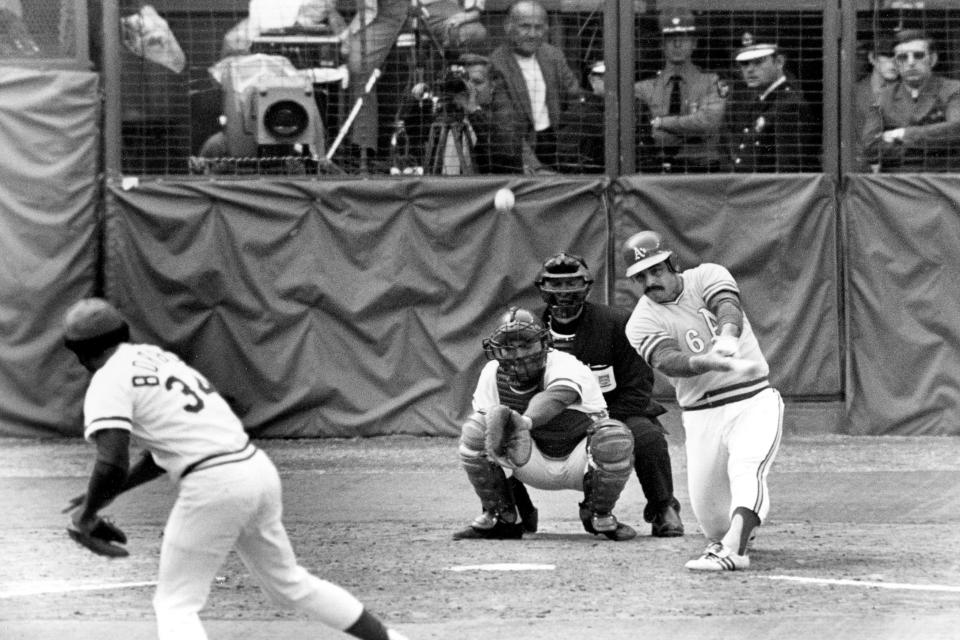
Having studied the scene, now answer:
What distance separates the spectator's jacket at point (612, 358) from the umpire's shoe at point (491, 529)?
848 millimetres

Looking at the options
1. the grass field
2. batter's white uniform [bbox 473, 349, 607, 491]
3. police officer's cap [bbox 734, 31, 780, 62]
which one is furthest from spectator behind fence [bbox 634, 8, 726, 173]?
batter's white uniform [bbox 473, 349, 607, 491]

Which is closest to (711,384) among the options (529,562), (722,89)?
(529,562)

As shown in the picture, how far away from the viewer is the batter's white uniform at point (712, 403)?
8156mm

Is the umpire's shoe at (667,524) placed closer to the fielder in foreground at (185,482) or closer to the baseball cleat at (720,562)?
the baseball cleat at (720,562)

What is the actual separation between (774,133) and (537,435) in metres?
5.54

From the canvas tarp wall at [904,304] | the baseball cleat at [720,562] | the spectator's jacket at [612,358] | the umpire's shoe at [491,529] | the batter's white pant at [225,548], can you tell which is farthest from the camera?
the canvas tarp wall at [904,304]

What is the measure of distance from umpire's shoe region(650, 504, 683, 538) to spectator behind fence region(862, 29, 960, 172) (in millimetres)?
5465

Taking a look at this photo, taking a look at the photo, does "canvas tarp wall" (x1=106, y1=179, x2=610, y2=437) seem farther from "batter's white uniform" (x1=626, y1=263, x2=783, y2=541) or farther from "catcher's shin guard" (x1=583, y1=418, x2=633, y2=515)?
"batter's white uniform" (x1=626, y1=263, x2=783, y2=541)

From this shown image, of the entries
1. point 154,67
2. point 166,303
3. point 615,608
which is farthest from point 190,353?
point 615,608

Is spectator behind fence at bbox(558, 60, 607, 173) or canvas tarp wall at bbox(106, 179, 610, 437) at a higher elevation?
spectator behind fence at bbox(558, 60, 607, 173)

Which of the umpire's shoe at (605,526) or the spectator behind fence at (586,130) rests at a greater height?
the spectator behind fence at (586,130)

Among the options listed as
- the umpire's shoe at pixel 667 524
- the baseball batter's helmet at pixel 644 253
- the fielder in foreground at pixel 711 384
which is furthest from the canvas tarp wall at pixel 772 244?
the baseball batter's helmet at pixel 644 253

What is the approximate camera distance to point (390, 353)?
43.8 ft

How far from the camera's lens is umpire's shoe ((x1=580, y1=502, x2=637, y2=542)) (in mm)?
8758
